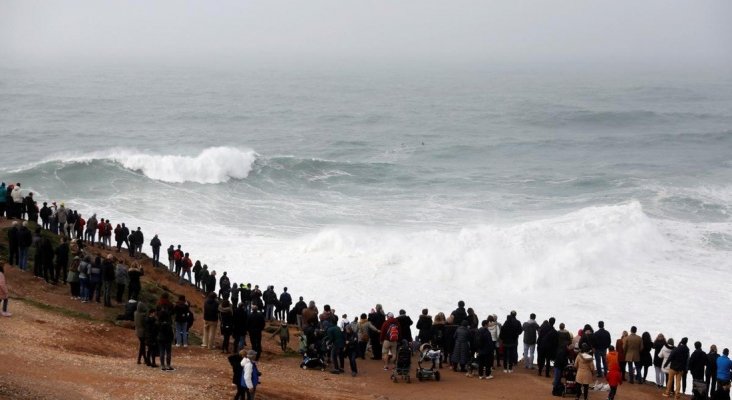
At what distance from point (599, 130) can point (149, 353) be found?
6394 centimetres

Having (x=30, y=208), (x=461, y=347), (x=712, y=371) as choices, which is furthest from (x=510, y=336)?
(x=30, y=208)

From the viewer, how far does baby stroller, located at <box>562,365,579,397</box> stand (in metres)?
15.7

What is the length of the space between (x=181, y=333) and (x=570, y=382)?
781cm

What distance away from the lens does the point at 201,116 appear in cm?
8112

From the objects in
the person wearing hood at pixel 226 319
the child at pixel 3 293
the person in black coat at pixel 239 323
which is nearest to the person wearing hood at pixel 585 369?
the person in black coat at pixel 239 323

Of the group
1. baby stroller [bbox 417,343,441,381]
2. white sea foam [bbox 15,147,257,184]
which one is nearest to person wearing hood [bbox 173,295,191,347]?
baby stroller [bbox 417,343,441,381]

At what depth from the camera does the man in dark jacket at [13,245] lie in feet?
65.6

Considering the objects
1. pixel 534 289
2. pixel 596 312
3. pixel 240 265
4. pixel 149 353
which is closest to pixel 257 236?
pixel 240 265

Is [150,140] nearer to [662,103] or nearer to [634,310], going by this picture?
[634,310]

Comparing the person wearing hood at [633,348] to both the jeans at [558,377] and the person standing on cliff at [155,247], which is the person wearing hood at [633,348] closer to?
the jeans at [558,377]

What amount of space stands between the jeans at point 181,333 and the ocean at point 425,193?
916cm

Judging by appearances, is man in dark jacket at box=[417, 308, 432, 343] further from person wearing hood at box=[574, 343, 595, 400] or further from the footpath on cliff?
person wearing hood at box=[574, 343, 595, 400]

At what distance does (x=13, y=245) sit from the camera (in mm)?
20344

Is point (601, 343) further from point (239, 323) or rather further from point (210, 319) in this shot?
point (210, 319)
